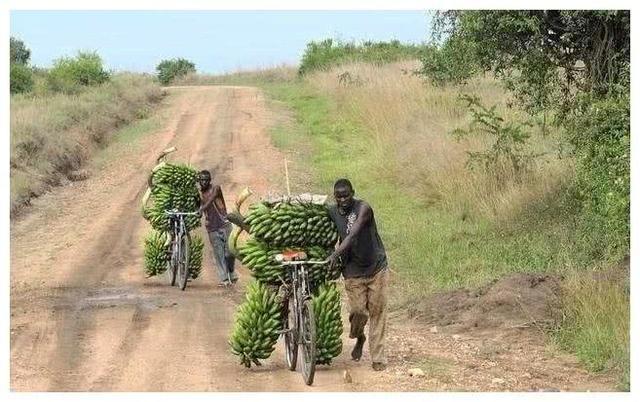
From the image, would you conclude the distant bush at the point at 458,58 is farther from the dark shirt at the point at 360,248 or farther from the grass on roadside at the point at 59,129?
the grass on roadside at the point at 59,129

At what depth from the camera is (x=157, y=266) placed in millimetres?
13789

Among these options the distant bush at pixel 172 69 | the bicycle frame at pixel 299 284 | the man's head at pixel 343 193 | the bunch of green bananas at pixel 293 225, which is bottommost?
the distant bush at pixel 172 69

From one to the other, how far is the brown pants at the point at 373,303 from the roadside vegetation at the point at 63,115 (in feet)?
40.1

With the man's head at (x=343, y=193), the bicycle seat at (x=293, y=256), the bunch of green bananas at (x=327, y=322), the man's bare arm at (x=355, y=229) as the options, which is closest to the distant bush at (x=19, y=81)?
the bicycle seat at (x=293, y=256)

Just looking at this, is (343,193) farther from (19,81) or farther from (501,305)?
(19,81)

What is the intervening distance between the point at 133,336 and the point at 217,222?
3164 mm

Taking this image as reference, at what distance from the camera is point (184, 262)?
526 inches

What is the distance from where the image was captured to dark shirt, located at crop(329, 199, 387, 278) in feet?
28.4

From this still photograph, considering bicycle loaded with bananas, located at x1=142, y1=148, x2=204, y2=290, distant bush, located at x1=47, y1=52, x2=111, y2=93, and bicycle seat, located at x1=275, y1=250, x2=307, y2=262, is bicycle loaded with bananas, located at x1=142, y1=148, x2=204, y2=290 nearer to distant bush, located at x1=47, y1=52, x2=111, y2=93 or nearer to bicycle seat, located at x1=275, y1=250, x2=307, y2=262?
bicycle seat, located at x1=275, y1=250, x2=307, y2=262

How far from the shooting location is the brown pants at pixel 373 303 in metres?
8.86

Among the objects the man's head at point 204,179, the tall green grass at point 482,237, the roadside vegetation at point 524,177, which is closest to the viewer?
the tall green grass at point 482,237

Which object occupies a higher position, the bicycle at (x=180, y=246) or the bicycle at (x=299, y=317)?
the bicycle at (x=299, y=317)

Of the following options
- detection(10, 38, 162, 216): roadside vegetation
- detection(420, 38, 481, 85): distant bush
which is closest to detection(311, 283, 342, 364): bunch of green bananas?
detection(420, 38, 481, 85): distant bush

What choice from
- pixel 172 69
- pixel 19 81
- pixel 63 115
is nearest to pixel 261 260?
pixel 63 115
